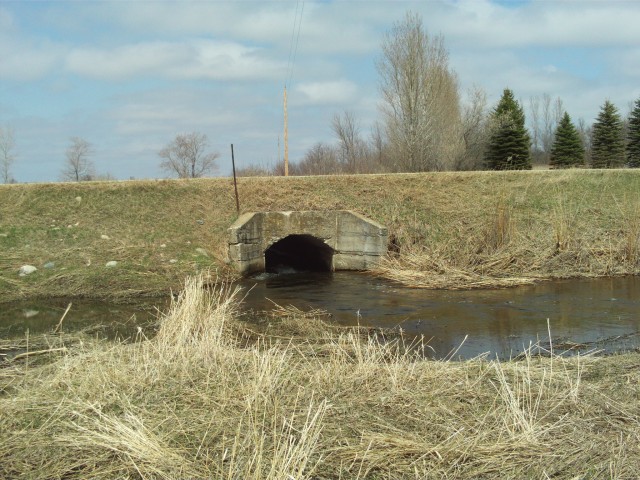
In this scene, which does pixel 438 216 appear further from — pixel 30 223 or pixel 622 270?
pixel 30 223

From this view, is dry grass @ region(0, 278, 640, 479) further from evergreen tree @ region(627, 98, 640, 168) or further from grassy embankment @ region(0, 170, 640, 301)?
evergreen tree @ region(627, 98, 640, 168)

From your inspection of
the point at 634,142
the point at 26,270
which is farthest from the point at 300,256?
the point at 634,142

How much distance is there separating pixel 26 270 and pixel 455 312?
9510 millimetres

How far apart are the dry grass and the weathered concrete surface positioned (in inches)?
379

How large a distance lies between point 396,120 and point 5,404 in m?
29.1

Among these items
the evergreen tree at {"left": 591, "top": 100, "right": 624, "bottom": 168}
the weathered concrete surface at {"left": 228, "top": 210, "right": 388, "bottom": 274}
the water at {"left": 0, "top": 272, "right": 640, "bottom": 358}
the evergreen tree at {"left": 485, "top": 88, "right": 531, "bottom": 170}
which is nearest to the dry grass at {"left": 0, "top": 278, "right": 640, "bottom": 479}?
the water at {"left": 0, "top": 272, "right": 640, "bottom": 358}

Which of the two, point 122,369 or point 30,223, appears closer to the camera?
point 122,369

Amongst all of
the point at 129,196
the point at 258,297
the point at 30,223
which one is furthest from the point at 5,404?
the point at 129,196

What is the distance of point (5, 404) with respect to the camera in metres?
4.42

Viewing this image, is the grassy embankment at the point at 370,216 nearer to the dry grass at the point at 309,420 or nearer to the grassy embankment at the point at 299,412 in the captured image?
the grassy embankment at the point at 299,412

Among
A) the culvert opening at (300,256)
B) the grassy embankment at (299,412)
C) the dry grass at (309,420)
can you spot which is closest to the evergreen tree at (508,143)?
the culvert opening at (300,256)

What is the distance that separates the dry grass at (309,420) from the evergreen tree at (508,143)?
3201 cm

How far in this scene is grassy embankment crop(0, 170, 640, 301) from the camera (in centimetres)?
1321

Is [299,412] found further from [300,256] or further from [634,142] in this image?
[634,142]
